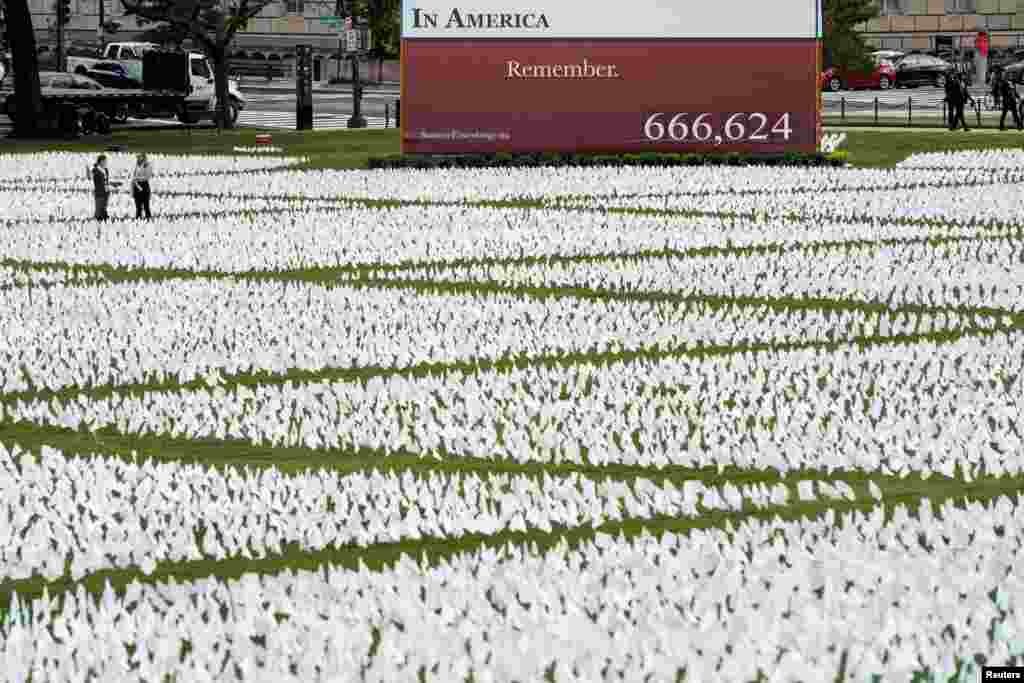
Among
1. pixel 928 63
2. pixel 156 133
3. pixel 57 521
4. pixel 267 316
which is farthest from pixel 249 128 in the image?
pixel 57 521

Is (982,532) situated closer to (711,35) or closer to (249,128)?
(711,35)

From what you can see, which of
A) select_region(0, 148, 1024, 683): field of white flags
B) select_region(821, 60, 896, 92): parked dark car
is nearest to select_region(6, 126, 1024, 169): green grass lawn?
select_region(0, 148, 1024, 683): field of white flags

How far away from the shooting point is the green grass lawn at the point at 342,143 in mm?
45688

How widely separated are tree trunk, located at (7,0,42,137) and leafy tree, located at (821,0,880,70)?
98.2 feet

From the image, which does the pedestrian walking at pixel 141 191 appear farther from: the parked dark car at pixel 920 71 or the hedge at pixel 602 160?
the parked dark car at pixel 920 71

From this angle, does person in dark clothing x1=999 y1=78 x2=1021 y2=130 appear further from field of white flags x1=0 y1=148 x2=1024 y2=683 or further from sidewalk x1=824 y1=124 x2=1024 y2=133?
field of white flags x1=0 y1=148 x2=1024 y2=683

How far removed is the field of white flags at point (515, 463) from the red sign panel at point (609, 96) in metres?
18.6

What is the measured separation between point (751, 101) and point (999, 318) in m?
26.0

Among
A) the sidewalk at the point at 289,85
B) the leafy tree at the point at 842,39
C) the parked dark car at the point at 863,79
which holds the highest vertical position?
the leafy tree at the point at 842,39

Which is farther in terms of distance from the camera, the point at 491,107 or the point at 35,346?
the point at 491,107

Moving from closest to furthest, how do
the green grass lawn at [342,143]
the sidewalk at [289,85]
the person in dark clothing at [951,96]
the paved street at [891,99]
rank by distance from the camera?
1. the green grass lawn at [342,143]
2. the person in dark clothing at [951,96]
3. the paved street at [891,99]
4. the sidewalk at [289,85]

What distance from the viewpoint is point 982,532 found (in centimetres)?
897

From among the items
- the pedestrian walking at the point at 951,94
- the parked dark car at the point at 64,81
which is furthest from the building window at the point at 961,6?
the parked dark car at the point at 64,81

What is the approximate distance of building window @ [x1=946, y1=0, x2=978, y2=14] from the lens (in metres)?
100
